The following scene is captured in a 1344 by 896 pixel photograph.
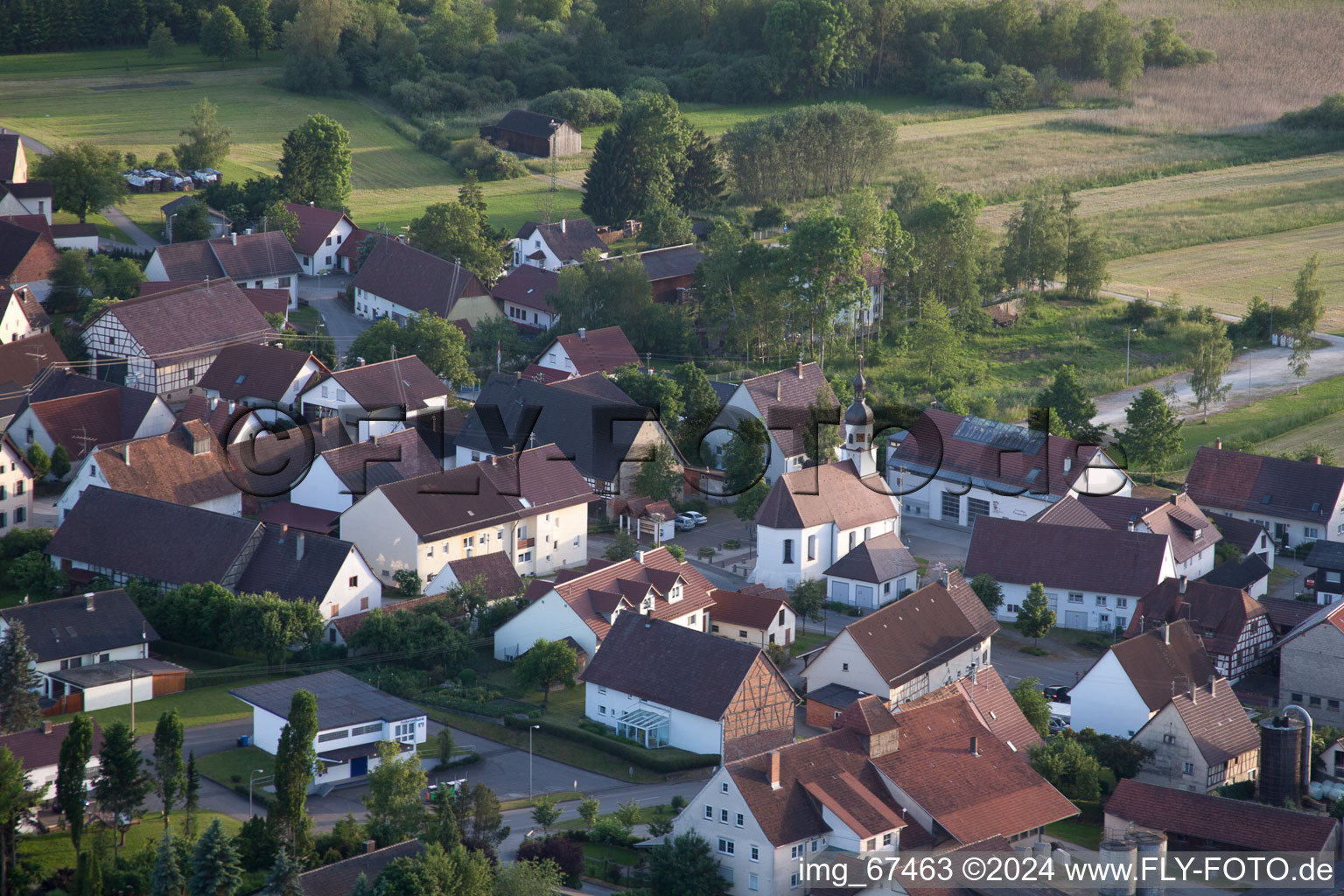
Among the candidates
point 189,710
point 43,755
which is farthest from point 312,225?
point 43,755

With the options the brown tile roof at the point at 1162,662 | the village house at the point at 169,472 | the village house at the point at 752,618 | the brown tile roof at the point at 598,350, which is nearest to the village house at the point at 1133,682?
the brown tile roof at the point at 1162,662

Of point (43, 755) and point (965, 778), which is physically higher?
point (43, 755)

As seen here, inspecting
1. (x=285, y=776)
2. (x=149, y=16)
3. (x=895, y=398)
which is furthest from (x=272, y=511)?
(x=149, y=16)

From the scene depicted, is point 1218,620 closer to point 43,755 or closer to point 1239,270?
point 43,755

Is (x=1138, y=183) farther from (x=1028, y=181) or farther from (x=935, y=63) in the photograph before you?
(x=935, y=63)

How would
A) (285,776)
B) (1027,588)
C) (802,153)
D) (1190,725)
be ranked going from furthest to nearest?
(802,153) → (1027,588) → (1190,725) → (285,776)

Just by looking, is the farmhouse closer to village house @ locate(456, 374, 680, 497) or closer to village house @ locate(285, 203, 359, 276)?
village house @ locate(285, 203, 359, 276)
